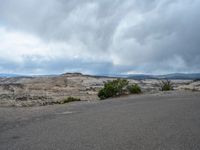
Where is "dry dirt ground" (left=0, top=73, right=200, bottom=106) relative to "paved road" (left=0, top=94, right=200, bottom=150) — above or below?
above

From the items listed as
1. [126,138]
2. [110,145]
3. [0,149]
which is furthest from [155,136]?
[0,149]

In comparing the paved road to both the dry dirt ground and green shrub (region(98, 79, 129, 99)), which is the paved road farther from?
green shrub (region(98, 79, 129, 99))

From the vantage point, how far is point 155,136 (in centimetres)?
1071

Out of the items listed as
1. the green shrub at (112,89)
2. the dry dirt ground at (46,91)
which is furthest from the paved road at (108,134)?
the green shrub at (112,89)

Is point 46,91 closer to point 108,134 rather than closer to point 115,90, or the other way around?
point 115,90

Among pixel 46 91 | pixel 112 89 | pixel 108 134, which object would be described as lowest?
pixel 108 134

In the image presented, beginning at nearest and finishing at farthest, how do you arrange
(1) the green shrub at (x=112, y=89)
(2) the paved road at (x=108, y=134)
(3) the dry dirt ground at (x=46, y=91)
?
(2) the paved road at (x=108, y=134) < (1) the green shrub at (x=112, y=89) < (3) the dry dirt ground at (x=46, y=91)

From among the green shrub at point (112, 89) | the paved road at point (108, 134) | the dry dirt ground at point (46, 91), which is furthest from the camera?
the dry dirt ground at point (46, 91)

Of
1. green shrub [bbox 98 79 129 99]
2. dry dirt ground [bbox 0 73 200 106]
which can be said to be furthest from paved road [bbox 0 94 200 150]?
green shrub [bbox 98 79 129 99]

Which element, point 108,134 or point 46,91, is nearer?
point 108,134

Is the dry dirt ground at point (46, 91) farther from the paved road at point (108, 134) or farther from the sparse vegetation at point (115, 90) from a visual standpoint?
the paved road at point (108, 134)

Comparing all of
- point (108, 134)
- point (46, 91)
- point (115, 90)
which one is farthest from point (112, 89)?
point (46, 91)

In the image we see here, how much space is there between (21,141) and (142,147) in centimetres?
432

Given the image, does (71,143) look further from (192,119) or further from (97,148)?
(192,119)
